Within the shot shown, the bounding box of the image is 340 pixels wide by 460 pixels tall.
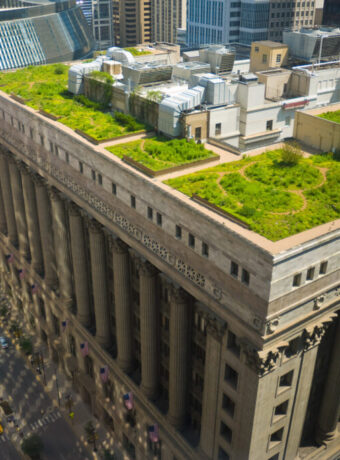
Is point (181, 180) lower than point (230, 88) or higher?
lower

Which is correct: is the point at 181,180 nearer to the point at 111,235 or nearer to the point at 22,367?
the point at 111,235

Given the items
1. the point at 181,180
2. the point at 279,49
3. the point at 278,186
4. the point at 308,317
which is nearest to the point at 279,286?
the point at 308,317

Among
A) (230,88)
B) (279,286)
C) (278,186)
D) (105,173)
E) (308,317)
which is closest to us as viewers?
(279,286)

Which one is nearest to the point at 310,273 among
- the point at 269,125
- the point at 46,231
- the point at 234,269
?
the point at 234,269

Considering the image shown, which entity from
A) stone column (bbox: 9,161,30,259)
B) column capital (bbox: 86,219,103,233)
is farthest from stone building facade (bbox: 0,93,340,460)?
stone column (bbox: 9,161,30,259)

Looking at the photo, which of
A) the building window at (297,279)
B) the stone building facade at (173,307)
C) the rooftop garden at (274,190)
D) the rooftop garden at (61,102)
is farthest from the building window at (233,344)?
the rooftop garden at (61,102)

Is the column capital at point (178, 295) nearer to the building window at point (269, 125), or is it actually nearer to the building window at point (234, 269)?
the building window at point (234, 269)
